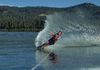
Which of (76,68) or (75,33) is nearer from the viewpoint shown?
(76,68)

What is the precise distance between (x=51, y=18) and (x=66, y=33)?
1908 millimetres

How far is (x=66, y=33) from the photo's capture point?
40.3 m

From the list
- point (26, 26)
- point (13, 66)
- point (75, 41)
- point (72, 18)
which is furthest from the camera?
point (26, 26)

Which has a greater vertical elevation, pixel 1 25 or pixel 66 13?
pixel 66 13

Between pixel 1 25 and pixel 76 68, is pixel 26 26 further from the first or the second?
pixel 76 68

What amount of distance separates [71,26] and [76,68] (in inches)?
840

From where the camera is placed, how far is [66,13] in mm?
41062

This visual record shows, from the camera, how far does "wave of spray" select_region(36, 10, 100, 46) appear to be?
38812mm

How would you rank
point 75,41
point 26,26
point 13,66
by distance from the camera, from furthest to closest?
point 26,26
point 75,41
point 13,66

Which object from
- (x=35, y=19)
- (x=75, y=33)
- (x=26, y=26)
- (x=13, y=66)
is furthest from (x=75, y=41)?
(x=35, y=19)

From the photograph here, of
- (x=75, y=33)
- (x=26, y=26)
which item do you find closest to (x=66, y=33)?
(x=75, y=33)

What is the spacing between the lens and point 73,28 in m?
40.6

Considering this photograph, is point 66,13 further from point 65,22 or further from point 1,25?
point 1,25

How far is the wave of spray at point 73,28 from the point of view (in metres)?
38.8
